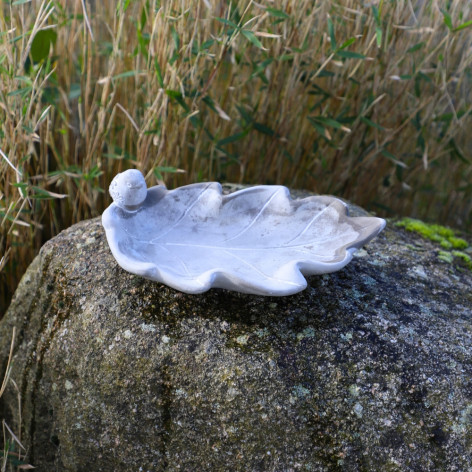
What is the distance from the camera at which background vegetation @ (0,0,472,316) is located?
149 centimetres

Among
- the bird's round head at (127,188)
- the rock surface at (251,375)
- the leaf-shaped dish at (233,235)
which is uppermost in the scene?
the bird's round head at (127,188)

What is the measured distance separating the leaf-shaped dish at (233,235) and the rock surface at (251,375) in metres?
0.08

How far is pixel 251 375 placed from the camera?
1058mm

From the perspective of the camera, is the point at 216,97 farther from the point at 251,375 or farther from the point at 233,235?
the point at 251,375

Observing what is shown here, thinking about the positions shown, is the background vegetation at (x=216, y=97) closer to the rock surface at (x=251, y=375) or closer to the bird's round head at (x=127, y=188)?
the bird's round head at (x=127, y=188)

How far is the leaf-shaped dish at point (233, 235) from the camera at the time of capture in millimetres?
1045

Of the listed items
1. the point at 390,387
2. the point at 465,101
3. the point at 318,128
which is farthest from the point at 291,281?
the point at 465,101

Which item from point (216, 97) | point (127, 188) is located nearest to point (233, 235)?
point (127, 188)

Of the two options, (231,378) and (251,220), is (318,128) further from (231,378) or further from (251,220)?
(231,378)

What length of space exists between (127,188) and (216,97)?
0.74m

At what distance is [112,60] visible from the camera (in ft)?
5.11

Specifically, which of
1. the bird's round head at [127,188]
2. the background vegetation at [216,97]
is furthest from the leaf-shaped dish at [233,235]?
the background vegetation at [216,97]

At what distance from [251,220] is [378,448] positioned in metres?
0.56

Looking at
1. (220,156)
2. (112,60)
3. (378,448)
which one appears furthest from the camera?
(220,156)
